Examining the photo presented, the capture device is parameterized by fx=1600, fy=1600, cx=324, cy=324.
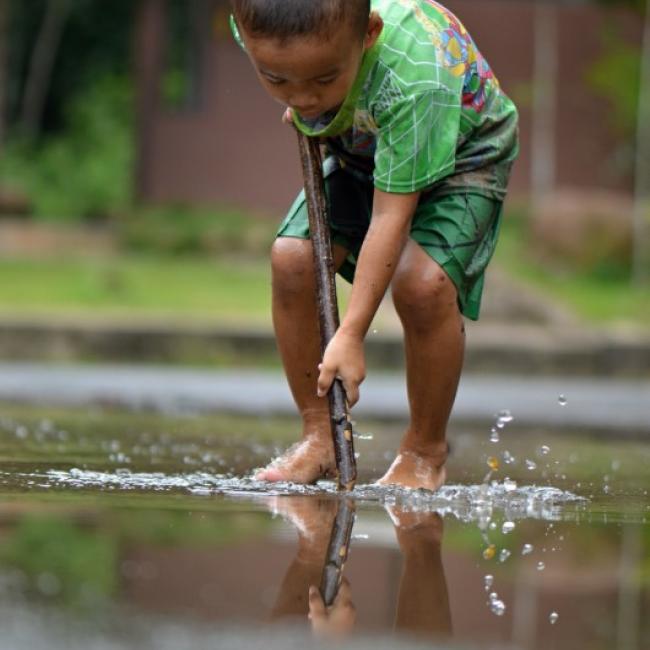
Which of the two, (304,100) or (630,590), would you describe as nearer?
(630,590)

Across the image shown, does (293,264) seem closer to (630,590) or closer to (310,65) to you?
(310,65)

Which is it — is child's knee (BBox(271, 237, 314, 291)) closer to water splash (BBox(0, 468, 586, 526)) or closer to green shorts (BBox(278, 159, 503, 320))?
green shorts (BBox(278, 159, 503, 320))

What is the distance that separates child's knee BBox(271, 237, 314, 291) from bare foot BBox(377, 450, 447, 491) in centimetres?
50

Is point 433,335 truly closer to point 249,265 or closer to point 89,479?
point 89,479

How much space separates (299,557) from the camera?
9.00ft

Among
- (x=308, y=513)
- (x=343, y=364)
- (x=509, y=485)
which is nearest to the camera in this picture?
(x=308, y=513)

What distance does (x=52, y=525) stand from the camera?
2922 mm

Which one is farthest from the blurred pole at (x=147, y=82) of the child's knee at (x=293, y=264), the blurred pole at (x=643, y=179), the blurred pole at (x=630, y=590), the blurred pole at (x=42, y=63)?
the blurred pole at (x=630, y=590)

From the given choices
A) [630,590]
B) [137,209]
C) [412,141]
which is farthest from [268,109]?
[630,590]

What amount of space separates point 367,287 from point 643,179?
1220cm

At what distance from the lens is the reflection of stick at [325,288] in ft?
11.8

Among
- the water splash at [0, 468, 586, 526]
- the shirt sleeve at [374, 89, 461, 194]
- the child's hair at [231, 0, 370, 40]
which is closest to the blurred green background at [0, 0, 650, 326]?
the water splash at [0, 468, 586, 526]

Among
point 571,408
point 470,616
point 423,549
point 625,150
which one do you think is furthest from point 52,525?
point 625,150

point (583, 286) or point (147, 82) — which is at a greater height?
point (147, 82)
